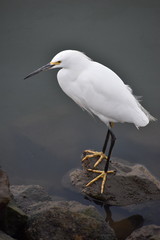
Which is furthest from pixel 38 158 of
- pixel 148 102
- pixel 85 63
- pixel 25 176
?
pixel 148 102

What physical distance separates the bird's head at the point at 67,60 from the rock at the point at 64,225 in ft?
3.84

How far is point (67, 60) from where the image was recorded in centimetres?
321

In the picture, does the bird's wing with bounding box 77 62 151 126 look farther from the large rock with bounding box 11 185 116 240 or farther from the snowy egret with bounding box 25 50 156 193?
the large rock with bounding box 11 185 116 240

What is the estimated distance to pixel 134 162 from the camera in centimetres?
393

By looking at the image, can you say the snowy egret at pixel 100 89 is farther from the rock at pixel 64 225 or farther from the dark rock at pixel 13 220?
the dark rock at pixel 13 220

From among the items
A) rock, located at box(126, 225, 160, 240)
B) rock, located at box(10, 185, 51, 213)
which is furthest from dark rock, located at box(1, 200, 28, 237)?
rock, located at box(126, 225, 160, 240)

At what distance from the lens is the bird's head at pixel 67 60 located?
316 cm

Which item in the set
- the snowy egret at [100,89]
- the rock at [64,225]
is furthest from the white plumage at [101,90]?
the rock at [64,225]

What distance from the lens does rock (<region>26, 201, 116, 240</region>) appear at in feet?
8.20

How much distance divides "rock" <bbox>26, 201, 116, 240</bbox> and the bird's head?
1172 mm

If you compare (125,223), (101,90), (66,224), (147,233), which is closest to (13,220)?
(66,224)

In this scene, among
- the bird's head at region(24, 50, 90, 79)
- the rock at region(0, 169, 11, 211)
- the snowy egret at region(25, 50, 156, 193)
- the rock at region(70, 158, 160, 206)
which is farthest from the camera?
the rock at region(70, 158, 160, 206)

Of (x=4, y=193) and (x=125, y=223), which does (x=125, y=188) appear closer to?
(x=125, y=223)

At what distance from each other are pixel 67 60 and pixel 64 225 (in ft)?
4.39
